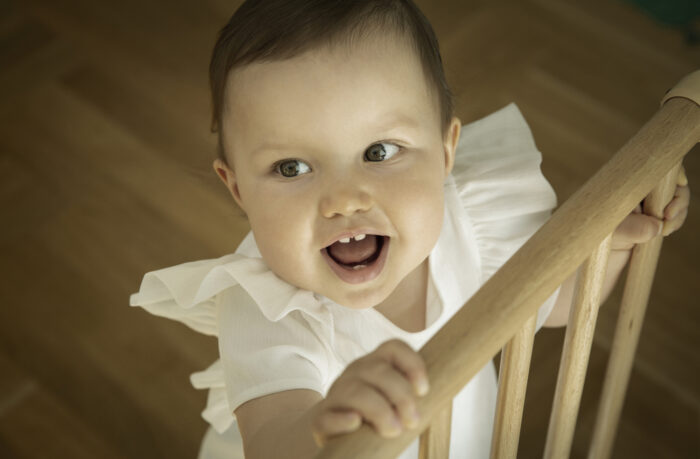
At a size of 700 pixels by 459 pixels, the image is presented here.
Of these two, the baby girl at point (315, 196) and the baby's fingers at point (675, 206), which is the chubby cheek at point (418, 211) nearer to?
the baby girl at point (315, 196)

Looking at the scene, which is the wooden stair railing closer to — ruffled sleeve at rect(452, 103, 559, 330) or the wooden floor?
ruffled sleeve at rect(452, 103, 559, 330)

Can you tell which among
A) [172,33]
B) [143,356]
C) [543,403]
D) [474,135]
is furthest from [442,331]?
[172,33]

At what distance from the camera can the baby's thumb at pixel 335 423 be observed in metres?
0.43

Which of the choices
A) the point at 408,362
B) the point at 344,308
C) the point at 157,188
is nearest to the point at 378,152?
the point at 344,308

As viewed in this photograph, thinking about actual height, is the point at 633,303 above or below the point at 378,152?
below

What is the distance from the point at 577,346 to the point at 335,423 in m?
0.23

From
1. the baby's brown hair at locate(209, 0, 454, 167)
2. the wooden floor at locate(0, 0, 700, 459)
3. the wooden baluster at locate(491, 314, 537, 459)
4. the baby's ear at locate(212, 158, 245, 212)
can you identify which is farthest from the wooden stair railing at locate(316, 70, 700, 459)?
the wooden floor at locate(0, 0, 700, 459)

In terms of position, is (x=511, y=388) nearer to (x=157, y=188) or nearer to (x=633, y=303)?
(x=633, y=303)

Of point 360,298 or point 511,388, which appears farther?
point 360,298

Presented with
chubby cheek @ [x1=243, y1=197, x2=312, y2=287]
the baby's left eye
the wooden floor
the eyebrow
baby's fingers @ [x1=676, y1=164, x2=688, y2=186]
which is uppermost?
the eyebrow

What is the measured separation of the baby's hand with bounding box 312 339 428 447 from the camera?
419 mm

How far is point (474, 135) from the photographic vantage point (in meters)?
0.91

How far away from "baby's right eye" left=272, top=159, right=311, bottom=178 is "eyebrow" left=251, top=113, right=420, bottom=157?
2cm

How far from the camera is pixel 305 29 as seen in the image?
0.67 metres
